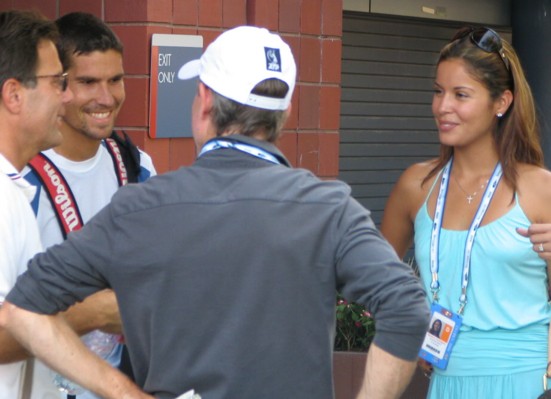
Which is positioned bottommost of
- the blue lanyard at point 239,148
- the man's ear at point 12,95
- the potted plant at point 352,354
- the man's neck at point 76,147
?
the potted plant at point 352,354

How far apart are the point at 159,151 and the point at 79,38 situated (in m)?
1.29

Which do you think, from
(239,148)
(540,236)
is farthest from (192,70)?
(540,236)

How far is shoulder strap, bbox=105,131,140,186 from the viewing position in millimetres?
3846

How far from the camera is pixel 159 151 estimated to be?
503cm

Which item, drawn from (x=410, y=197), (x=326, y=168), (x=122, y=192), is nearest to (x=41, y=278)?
(x=122, y=192)

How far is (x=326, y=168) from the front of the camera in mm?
5820

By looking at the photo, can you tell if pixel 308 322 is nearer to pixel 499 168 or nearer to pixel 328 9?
pixel 499 168

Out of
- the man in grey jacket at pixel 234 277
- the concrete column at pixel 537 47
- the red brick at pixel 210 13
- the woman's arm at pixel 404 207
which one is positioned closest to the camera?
the man in grey jacket at pixel 234 277

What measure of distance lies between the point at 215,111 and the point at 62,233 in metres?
1.07

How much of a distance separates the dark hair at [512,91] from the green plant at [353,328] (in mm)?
2092

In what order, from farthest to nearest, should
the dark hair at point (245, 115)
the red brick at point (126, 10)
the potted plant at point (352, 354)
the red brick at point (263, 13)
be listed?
the potted plant at point (352, 354) < the red brick at point (263, 13) < the red brick at point (126, 10) < the dark hair at point (245, 115)

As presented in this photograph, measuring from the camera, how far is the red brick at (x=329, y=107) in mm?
5781

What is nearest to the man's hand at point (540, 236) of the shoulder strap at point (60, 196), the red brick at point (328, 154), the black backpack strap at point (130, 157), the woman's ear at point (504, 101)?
the woman's ear at point (504, 101)

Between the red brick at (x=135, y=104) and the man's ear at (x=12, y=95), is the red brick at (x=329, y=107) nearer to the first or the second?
the red brick at (x=135, y=104)
